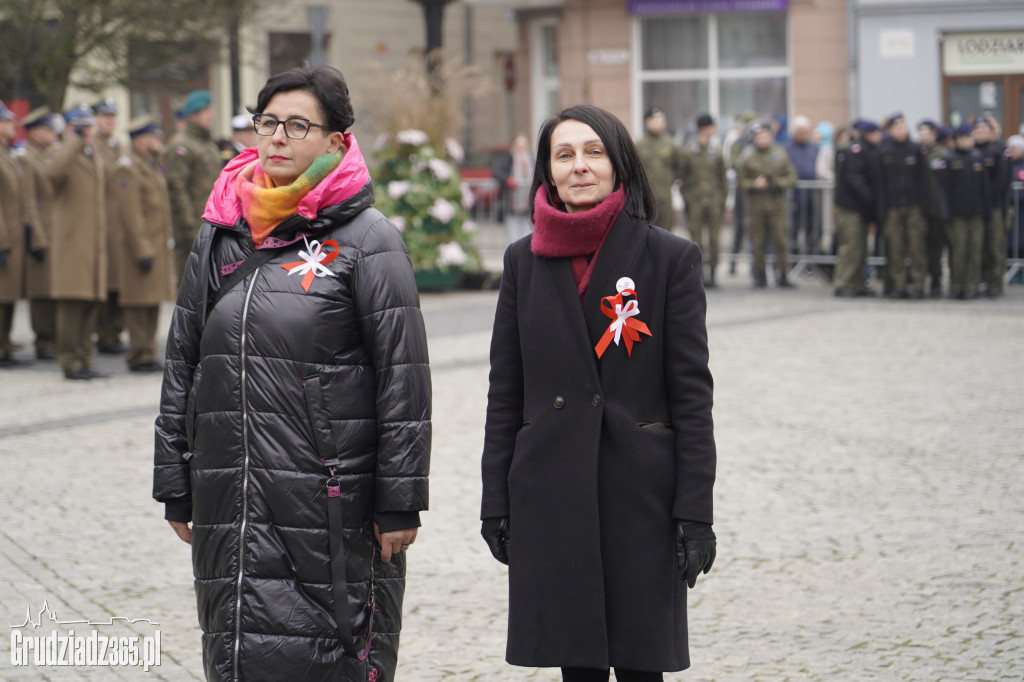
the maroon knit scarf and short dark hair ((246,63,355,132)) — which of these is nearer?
the maroon knit scarf

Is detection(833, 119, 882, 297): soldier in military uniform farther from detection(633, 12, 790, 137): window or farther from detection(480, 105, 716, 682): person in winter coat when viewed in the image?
detection(480, 105, 716, 682): person in winter coat

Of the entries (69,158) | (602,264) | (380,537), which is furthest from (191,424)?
(69,158)

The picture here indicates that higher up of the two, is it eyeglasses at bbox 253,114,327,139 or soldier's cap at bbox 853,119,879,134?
soldier's cap at bbox 853,119,879,134

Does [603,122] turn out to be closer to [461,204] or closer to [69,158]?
[69,158]

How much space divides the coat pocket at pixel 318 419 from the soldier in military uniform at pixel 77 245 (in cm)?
856

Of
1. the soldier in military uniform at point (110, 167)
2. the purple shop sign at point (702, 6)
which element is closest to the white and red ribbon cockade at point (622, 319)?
the soldier in military uniform at point (110, 167)

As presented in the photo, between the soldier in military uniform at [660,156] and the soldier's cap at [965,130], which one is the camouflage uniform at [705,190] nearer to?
the soldier in military uniform at [660,156]

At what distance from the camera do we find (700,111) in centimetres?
2759

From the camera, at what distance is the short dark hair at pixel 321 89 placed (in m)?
3.83

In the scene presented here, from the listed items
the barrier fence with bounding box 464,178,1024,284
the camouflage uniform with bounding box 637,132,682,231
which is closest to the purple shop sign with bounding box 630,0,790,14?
Result: the barrier fence with bounding box 464,178,1024,284

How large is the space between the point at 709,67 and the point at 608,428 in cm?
2474

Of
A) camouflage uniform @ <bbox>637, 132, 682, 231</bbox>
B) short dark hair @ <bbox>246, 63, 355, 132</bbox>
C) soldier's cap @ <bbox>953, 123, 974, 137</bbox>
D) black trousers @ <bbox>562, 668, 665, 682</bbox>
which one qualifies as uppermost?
soldier's cap @ <bbox>953, 123, 974, 137</bbox>

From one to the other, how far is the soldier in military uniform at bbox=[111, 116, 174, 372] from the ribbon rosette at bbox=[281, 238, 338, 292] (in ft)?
28.6

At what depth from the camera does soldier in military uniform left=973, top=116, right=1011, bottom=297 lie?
15906mm
